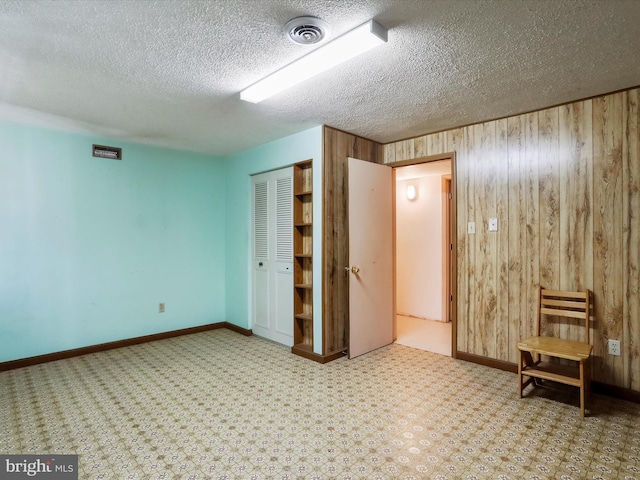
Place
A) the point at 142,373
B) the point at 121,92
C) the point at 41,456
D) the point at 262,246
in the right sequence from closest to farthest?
the point at 41,456, the point at 121,92, the point at 142,373, the point at 262,246

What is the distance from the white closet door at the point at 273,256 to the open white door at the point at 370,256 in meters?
0.78

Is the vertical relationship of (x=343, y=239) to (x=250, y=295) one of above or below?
above

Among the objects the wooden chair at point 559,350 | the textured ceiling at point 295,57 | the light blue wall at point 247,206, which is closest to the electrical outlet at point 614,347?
the wooden chair at point 559,350

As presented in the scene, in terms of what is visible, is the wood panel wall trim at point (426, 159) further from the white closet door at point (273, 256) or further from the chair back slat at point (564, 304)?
the chair back slat at point (564, 304)

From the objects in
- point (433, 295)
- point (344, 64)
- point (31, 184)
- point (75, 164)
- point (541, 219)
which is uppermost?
point (344, 64)

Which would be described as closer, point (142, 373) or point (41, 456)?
point (41, 456)

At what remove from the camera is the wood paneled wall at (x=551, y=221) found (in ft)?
8.79

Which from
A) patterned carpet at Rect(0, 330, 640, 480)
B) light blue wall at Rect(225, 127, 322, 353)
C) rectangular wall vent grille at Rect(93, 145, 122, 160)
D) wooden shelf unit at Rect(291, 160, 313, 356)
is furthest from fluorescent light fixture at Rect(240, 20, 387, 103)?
patterned carpet at Rect(0, 330, 640, 480)

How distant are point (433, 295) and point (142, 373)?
4.04m

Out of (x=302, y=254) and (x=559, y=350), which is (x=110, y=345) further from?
(x=559, y=350)

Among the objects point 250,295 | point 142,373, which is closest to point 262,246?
point 250,295

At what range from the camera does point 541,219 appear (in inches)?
121

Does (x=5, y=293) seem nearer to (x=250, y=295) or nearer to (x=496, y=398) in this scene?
(x=250, y=295)

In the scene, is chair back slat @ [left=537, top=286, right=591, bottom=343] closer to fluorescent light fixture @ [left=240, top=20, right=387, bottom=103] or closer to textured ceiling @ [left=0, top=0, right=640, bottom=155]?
textured ceiling @ [left=0, top=0, right=640, bottom=155]
